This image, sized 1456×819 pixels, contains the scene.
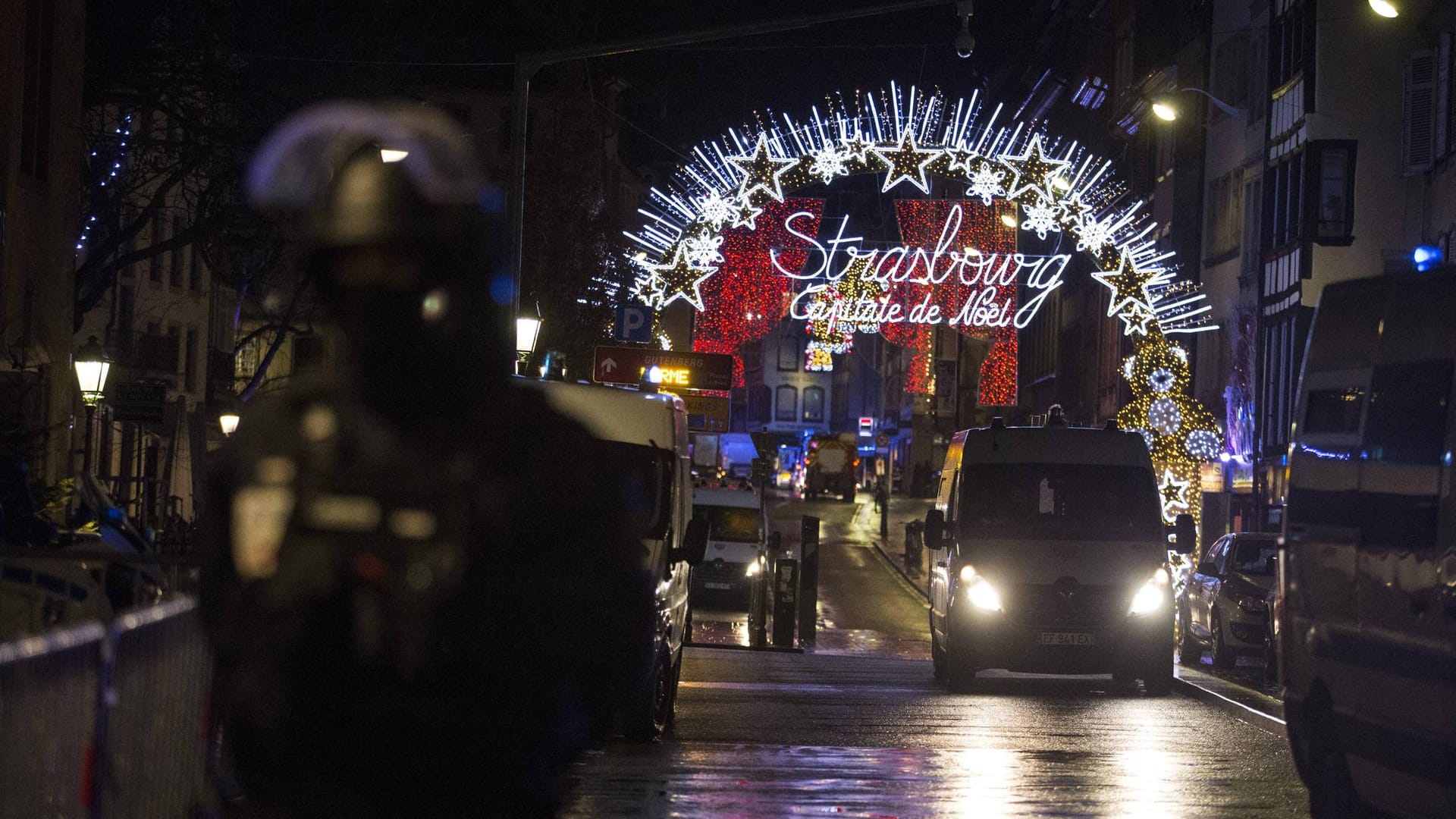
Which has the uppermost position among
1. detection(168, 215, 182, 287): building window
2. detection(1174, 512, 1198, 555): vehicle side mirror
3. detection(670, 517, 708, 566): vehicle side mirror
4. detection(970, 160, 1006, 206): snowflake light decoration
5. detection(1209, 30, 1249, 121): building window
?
detection(1209, 30, 1249, 121): building window

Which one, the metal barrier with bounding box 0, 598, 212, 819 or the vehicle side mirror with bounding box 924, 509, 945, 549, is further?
the vehicle side mirror with bounding box 924, 509, 945, 549

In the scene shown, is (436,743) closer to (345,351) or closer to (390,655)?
(390,655)

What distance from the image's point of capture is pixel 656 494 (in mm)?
14297

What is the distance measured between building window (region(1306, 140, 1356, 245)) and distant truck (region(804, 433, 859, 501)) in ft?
219

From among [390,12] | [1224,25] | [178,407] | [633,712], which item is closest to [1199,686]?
[633,712]

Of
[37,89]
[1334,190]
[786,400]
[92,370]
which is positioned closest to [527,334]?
[92,370]

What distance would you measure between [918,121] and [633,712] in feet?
62.1

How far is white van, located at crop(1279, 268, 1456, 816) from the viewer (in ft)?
26.3

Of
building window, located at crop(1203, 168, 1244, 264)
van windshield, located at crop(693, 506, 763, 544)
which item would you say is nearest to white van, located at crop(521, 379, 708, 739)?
van windshield, located at crop(693, 506, 763, 544)

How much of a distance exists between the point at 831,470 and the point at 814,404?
65.8 m

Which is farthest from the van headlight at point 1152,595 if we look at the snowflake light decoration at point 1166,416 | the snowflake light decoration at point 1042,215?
the snowflake light decoration at point 1166,416

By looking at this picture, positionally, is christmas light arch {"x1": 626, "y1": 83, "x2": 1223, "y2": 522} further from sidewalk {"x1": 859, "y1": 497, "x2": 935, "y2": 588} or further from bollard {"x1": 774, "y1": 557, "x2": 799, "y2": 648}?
sidewalk {"x1": 859, "y1": 497, "x2": 935, "y2": 588}

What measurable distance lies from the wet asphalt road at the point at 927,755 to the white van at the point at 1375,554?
4.69 feet

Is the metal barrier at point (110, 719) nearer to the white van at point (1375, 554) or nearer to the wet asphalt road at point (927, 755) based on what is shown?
the wet asphalt road at point (927, 755)
